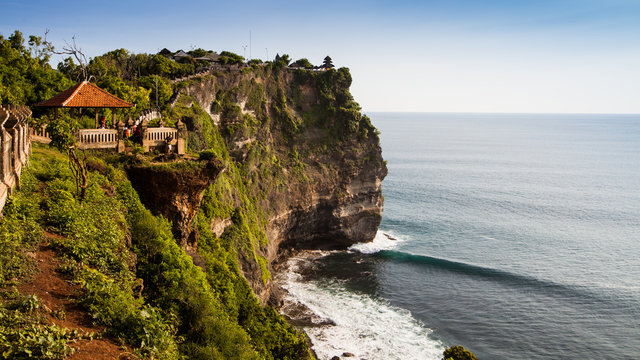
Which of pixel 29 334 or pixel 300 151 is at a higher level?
pixel 300 151

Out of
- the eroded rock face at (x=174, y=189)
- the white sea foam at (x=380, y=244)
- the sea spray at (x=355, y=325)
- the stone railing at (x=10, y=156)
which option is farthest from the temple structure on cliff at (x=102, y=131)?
the white sea foam at (x=380, y=244)

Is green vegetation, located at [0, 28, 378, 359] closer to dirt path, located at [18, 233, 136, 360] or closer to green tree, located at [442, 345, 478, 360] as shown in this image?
dirt path, located at [18, 233, 136, 360]

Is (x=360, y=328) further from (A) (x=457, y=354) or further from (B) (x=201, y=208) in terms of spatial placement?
(B) (x=201, y=208)

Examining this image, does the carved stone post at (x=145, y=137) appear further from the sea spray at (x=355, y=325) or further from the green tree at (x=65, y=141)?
the sea spray at (x=355, y=325)

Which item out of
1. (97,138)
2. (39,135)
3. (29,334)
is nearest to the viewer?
(29,334)

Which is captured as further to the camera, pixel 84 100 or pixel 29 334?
pixel 84 100

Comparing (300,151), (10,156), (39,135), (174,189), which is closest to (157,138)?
(174,189)

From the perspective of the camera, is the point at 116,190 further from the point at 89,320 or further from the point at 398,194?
the point at 398,194
